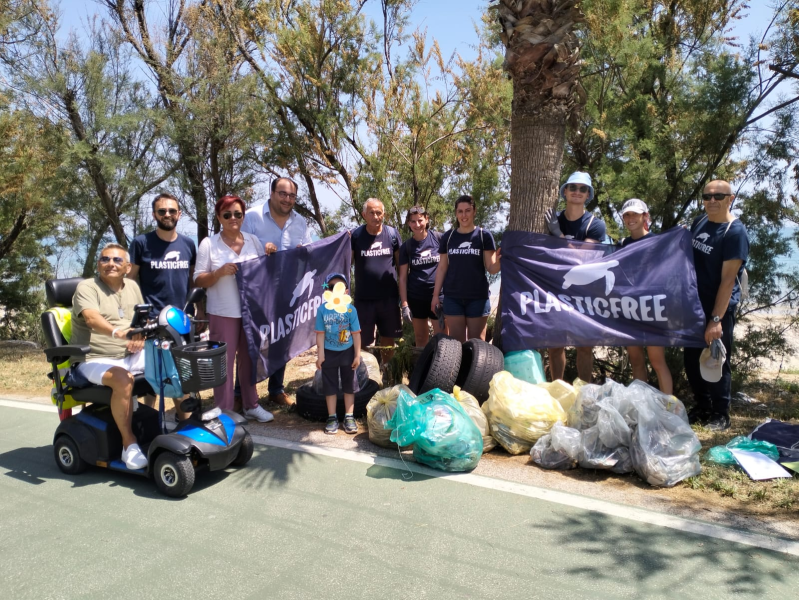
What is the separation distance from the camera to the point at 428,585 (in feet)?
9.85

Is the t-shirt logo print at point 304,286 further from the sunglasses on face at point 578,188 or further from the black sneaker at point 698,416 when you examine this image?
the black sneaker at point 698,416

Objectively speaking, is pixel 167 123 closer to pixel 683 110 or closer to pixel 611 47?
pixel 611 47

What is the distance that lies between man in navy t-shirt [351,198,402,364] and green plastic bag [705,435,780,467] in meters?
3.29

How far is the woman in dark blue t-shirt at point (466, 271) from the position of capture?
6000 mm

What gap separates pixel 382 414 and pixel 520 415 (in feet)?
3.76

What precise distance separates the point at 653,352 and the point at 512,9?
12.0 ft

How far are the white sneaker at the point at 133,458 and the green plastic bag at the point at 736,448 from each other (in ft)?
13.9

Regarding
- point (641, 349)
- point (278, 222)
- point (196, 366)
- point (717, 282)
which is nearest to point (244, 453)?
point (196, 366)

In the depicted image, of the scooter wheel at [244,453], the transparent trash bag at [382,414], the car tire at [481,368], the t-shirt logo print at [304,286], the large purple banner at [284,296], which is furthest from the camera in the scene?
the t-shirt logo print at [304,286]

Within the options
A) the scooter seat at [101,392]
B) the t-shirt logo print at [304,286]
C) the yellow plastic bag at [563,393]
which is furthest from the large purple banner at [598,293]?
the scooter seat at [101,392]

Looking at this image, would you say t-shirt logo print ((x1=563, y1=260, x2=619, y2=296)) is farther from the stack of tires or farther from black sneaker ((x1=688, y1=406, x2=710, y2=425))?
black sneaker ((x1=688, y1=406, x2=710, y2=425))

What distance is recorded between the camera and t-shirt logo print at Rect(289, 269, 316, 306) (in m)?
6.35

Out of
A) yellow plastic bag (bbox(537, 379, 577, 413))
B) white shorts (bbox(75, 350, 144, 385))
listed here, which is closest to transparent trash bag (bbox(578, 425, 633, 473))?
yellow plastic bag (bbox(537, 379, 577, 413))

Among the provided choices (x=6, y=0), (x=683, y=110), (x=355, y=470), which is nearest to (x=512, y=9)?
(x=683, y=110)
